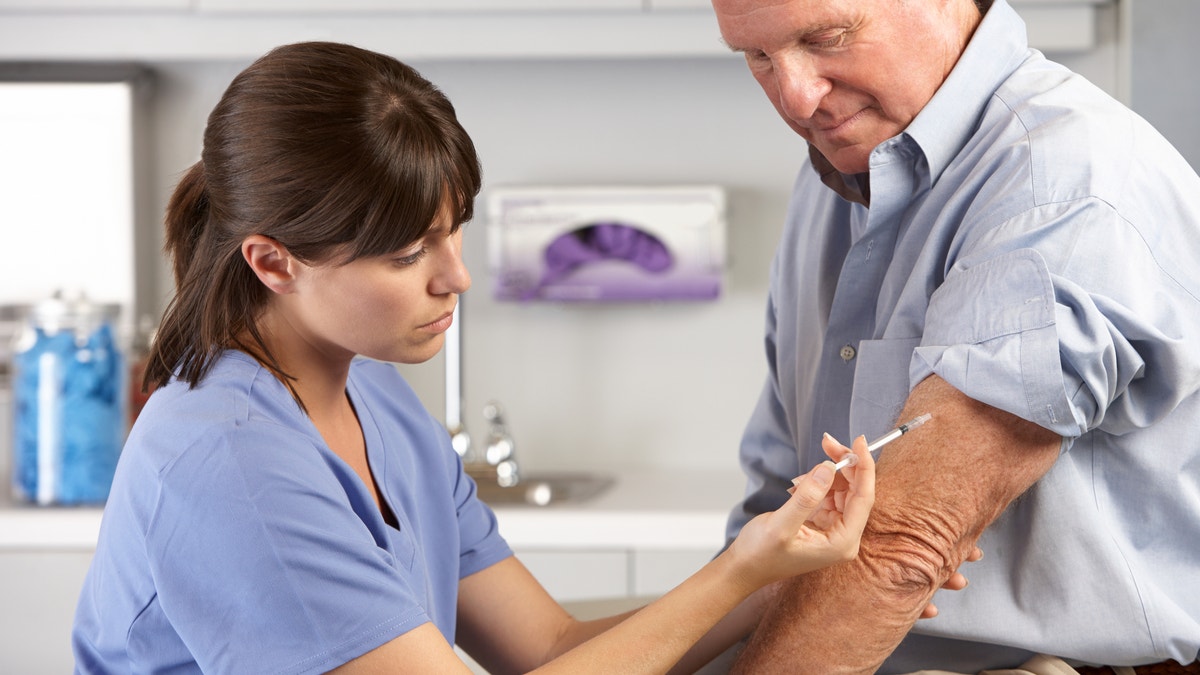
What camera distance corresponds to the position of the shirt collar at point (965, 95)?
110 cm

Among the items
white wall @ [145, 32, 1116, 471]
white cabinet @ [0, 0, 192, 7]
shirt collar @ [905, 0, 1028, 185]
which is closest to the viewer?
shirt collar @ [905, 0, 1028, 185]

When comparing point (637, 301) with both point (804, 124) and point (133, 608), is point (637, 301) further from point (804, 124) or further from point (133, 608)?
point (133, 608)

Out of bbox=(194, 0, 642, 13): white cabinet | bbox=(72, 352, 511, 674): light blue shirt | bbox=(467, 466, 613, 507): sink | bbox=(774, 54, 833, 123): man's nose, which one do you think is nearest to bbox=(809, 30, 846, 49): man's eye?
bbox=(774, 54, 833, 123): man's nose

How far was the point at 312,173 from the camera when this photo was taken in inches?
38.1

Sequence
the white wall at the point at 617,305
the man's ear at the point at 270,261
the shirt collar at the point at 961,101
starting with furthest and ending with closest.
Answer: the white wall at the point at 617,305, the shirt collar at the point at 961,101, the man's ear at the point at 270,261

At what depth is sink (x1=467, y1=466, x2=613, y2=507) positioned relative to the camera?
229cm

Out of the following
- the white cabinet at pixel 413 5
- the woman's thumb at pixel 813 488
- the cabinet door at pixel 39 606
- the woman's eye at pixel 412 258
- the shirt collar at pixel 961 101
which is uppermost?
the white cabinet at pixel 413 5

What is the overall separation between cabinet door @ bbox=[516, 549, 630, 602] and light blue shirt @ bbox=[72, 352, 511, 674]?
3.61 ft

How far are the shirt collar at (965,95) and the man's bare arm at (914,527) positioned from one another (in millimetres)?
238

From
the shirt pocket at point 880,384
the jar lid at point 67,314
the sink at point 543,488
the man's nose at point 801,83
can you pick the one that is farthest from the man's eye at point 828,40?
the jar lid at point 67,314

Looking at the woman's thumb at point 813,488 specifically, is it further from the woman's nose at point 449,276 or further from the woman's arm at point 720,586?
the woman's nose at point 449,276

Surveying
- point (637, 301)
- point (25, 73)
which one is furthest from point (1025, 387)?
point (25, 73)

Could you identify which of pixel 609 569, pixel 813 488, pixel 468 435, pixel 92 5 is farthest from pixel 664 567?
pixel 92 5

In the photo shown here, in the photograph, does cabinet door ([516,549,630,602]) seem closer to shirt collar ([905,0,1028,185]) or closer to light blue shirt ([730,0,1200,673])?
light blue shirt ([730,0,1200,673])
